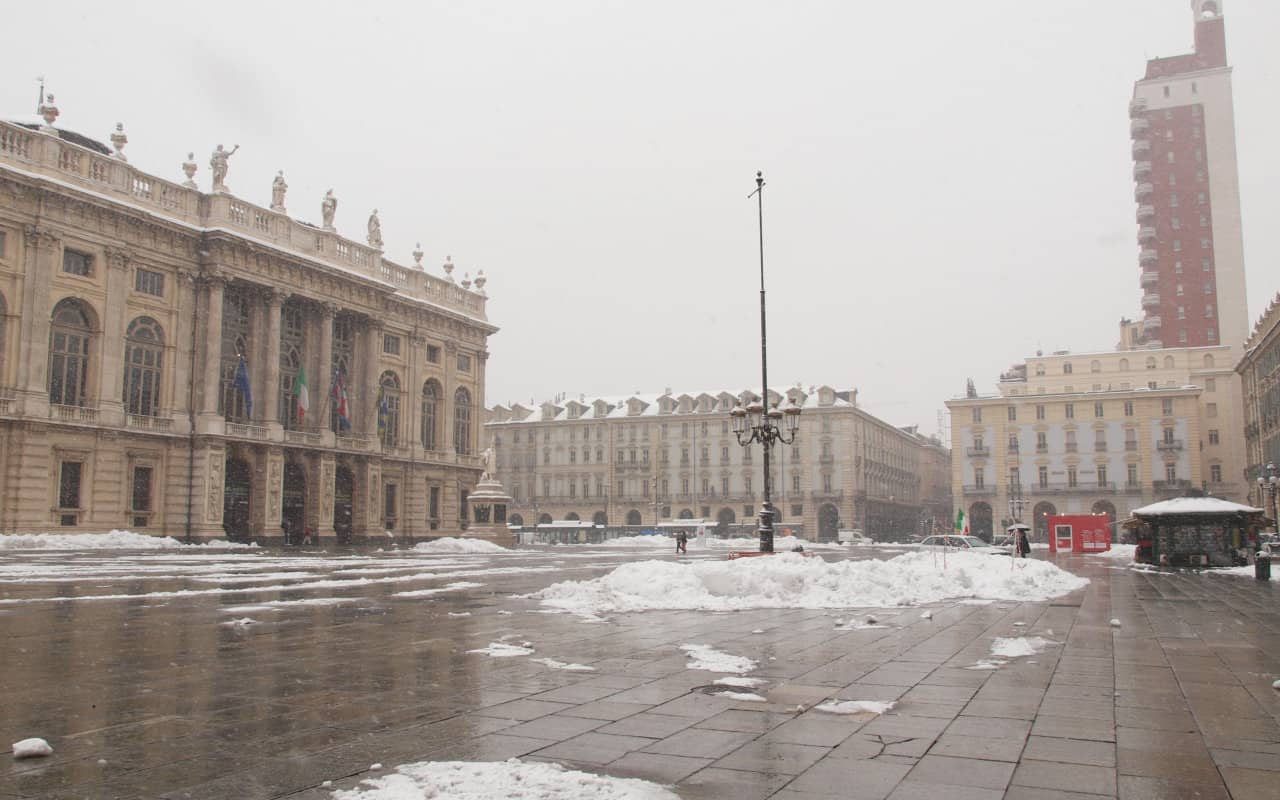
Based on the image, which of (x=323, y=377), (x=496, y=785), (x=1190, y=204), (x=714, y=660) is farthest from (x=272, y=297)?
(x=1190, y=204)

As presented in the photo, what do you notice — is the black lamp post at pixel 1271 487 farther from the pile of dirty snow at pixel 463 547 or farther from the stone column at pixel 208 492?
the stone column at pixel 208 492

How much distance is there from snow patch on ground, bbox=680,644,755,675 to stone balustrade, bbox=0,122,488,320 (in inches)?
1494

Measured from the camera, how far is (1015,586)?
18.8 m

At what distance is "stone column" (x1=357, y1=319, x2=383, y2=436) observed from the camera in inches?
2120

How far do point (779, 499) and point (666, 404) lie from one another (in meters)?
16.4

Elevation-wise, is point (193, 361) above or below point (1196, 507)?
above

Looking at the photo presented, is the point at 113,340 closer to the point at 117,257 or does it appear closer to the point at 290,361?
the point at 117,257

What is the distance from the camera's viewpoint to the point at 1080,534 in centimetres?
5372

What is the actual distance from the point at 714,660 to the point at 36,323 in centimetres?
3774

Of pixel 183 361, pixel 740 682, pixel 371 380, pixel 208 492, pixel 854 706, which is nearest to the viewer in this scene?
pixel 854 706

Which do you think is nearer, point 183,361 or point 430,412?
point 183,361

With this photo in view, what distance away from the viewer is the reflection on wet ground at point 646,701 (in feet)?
17.2

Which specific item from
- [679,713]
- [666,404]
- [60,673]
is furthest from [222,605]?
[666,404]

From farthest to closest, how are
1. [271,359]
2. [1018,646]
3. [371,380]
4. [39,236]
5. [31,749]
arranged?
1. [371,380]
2. [271,359]
3. [39,236]
4. [1018,646]
5. [31,749]
